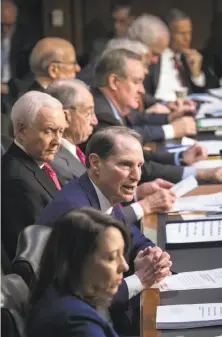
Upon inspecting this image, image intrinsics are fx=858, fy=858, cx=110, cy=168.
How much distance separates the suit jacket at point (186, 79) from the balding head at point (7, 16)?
200 centimetres

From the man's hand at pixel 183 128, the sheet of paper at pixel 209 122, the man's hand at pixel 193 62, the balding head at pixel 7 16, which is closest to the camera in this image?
the man's hand at pixel 183 128

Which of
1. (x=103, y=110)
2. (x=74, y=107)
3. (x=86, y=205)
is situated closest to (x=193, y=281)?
(x=86, y=205)

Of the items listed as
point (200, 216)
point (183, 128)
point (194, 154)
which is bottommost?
point (183, 128)

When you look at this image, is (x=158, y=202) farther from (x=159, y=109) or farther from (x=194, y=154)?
(x=159, y=109)

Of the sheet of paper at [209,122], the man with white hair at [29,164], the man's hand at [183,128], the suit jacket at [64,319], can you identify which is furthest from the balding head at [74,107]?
the suit jacket at [64,319]

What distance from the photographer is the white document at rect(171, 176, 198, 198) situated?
12.3 ft

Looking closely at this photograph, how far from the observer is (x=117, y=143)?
2.84m

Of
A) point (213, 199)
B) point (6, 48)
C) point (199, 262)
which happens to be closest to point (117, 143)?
point (199, 262)

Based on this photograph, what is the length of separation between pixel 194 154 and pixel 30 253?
2237mm

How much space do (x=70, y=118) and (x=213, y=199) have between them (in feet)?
2.35

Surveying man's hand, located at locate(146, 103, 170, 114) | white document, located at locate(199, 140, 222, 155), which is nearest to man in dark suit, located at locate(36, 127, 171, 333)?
white document, located at locate(199, 140, 222, 155)

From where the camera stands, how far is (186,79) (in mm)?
6664

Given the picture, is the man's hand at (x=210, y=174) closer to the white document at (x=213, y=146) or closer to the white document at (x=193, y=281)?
the white document at (x=213, y=146)

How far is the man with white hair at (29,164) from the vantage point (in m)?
3.11
